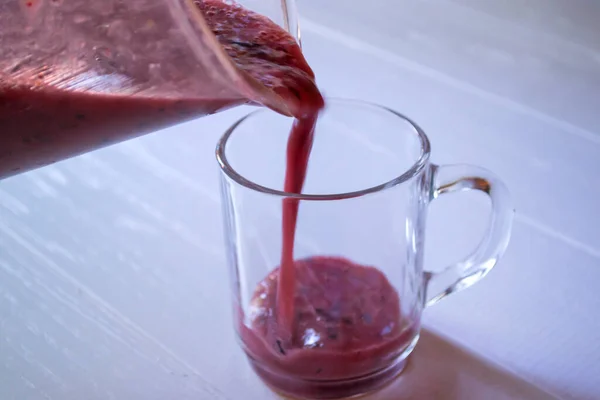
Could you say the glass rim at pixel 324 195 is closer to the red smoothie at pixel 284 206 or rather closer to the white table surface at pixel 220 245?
the red smoothie at pixel 284 206

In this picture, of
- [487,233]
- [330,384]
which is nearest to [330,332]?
[330,384]

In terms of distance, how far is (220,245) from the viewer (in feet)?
2.32

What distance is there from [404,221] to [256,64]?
0.53ft

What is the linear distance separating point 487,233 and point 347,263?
0.11 meters

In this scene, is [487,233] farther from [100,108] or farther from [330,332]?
[100,108]

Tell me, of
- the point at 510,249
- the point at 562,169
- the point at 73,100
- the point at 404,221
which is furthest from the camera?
the point at 562,169

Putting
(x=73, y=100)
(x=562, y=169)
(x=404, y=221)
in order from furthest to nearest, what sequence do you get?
(x=562, y=169) → (x=404, y=221) → (x=73, y=100)

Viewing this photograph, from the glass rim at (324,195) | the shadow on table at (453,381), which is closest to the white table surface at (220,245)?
the shadow on table at (453,381)

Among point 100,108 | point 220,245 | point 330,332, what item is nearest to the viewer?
point 100,108

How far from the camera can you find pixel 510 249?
0.68 m

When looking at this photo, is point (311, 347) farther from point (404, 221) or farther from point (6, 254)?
point (6, 254)

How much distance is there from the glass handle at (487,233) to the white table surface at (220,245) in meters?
0.07

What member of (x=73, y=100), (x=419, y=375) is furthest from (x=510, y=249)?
(x=73, y=100)

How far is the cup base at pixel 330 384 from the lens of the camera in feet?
1.75
